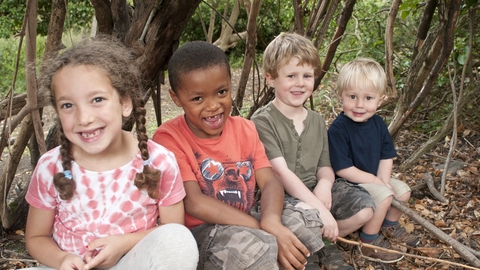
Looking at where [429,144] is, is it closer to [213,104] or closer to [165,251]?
[213,104]

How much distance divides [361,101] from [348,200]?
0.54 m

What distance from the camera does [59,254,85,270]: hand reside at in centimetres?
169

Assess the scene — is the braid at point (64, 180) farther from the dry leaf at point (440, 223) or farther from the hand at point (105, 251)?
the dry leaf at point (440, 223)

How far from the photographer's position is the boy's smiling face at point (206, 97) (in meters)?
2.03

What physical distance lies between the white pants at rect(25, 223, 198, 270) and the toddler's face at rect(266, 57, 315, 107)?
996mm

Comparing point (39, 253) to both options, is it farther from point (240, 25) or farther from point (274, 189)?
point (240, 25)

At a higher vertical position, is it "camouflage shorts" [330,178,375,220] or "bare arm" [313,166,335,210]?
"bare arm" [313,166,335,210]

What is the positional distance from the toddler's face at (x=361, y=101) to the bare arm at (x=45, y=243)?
1586 mm

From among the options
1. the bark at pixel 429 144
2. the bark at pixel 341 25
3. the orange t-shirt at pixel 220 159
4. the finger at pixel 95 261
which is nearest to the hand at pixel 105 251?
the finger at pixel 95 261

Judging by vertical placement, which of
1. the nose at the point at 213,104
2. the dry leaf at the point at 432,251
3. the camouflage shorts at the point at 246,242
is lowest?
the dry leaf at the point at 432,251

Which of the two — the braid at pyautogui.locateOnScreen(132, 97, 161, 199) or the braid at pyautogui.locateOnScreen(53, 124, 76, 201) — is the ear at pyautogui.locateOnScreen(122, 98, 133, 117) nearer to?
the braid at pyautogui.locateOnScreen(132, 97, 161, 199)

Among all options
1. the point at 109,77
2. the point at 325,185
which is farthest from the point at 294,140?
the point at 109,77

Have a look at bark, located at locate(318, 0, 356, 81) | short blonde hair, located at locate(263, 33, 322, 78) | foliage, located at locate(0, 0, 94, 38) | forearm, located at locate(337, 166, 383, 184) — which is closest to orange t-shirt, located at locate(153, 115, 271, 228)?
short blonde hair, located at locate(263, 33, 322, 78)

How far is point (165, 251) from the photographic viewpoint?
5.43 ft
